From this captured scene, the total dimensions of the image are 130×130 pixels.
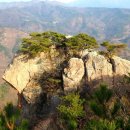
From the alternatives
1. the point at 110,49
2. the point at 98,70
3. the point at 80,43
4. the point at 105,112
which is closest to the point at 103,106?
the point at 105,112

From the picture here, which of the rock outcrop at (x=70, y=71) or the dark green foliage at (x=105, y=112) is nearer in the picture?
A: the dark green foliage at (x=105, y=112)

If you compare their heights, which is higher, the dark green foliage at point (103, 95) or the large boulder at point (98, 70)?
the dark green foliage at point (103, 95)

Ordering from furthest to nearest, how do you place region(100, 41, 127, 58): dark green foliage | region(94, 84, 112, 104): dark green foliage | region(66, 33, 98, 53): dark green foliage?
region(66, 33, 98, 53): dark green foliage → region(100, 41, 127, 58): dark green foliage → region(94, 84, 112, 104): dark green foliage

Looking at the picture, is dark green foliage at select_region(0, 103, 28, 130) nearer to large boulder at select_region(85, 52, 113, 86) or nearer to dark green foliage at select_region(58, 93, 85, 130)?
dark green foliage at select_region(58, 93, 85, 130)

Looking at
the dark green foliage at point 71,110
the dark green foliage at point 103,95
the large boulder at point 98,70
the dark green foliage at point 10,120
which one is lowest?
the dark green foliage at point 71,110

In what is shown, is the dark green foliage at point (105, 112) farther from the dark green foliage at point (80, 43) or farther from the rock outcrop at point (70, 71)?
the dark green foliage at point (80, 43)

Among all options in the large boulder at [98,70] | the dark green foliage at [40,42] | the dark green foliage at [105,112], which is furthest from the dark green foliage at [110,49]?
the dark green foliage at [105,112]

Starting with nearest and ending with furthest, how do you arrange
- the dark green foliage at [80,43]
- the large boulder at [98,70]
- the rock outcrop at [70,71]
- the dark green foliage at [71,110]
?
1. the dark green foliage at [71,110]
2. the large boulder at [98,70]
3. the rock outcrop at [70,71]
4. the dark green foliage at [80,43]

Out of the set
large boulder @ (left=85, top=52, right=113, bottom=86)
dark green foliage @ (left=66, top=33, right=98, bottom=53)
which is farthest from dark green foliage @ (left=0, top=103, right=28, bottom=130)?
dark green foliage @ (left=66, top=33, right=98, bottom=53)

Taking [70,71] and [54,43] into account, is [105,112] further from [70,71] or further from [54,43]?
[54,43]

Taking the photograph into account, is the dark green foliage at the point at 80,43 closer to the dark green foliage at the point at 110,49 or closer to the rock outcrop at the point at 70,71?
the rock outcrop at the point at 70,71

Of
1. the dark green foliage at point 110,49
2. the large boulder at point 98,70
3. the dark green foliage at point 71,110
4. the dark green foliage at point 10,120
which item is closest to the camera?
the dark green foliage at point 10,120

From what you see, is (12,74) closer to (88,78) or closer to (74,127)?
(88,78)

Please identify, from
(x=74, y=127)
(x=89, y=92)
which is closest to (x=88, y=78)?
(x=89, y=92)
